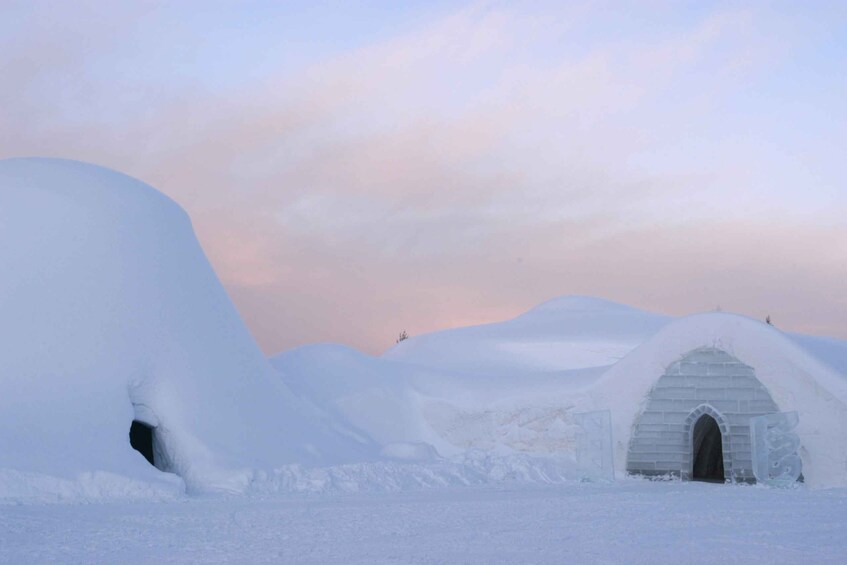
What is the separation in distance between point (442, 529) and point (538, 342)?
1882cm

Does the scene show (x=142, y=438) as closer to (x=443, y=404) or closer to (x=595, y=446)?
(x=443, y=404)

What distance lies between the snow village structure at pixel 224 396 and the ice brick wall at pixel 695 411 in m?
0.03

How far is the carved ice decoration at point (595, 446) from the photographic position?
1900cm

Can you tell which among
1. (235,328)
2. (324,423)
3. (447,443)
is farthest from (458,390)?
(235,328)

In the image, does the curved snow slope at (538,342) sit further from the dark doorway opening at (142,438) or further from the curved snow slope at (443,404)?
the dark doorway opening at (142,438)

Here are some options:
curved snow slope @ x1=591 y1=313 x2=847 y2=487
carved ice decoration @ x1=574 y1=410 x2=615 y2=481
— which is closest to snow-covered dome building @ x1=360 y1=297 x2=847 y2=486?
curved snow slope @ x1=591 y1=313 x2=847 y2=487

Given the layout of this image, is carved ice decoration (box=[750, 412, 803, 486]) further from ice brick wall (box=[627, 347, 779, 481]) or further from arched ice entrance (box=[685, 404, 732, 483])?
arched ice entrance (box=[685, 404, 732, 483])

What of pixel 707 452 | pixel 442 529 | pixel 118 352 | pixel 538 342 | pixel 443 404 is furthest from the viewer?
pixel 538 342

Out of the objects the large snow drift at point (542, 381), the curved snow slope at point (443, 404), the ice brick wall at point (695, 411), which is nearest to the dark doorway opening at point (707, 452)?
the ice brick wall at point (695, 411)

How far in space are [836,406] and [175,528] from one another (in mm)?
12372

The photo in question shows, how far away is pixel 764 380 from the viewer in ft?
60.9

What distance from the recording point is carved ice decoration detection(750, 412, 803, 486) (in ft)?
57.3

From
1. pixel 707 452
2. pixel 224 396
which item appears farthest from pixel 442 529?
pixel 707 452

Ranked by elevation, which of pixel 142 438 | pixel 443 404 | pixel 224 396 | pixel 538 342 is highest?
pixel 538 342
